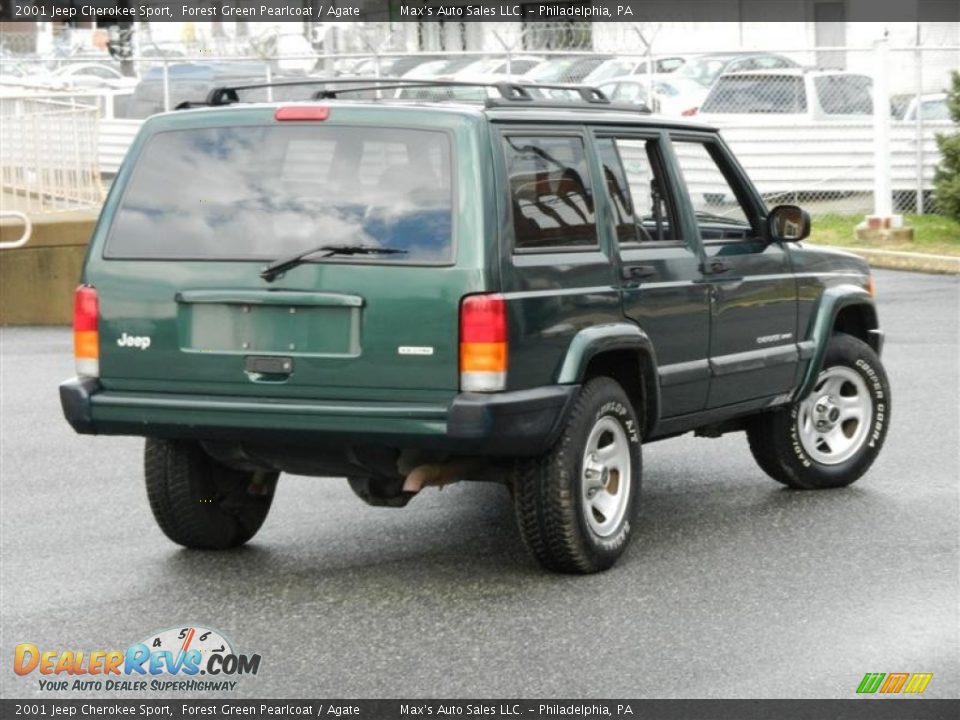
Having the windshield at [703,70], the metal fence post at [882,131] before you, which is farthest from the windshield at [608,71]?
the metal fence post at [882,131]

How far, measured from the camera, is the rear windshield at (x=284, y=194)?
666cm

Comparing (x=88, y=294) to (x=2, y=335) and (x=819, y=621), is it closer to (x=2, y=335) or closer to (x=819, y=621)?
(x=819, y=621)

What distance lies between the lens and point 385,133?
6758 mm

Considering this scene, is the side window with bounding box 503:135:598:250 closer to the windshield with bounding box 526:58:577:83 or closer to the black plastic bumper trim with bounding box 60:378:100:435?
the black plastic bumper trim with bounding box 60:378:100:435

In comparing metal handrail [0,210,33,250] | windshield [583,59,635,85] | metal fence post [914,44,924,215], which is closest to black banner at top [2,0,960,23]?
windshield [583,59,635,85]

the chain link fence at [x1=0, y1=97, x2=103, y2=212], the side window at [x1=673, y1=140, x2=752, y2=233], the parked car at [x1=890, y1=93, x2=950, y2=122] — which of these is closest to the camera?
the side window at [x1=673, y1=140, x2=752, y2=233]

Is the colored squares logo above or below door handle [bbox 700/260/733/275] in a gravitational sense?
below

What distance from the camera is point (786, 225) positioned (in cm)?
843

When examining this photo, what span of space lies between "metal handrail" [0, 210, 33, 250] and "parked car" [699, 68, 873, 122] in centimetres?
1098

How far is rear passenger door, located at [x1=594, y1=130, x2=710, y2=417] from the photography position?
7410mm

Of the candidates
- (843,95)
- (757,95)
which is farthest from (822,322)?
(843,95)

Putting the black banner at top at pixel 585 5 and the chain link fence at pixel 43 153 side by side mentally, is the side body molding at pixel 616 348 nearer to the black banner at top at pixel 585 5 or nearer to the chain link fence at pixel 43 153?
the chain link fence at pixel 43 153

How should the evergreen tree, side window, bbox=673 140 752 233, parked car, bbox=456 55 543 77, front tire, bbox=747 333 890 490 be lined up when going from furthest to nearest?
1. parked car, bbox=456 55 543 77
2. the evergreen tree
3. front tire, bbox=747 333 890 490
4. side window, bbox=673 140 752 233

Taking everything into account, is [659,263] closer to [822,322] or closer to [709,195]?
[709,195]
